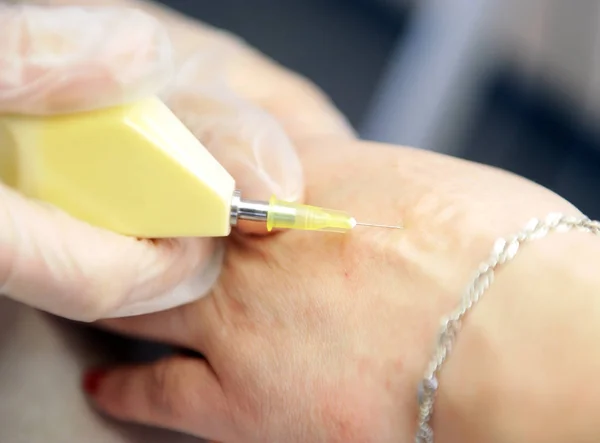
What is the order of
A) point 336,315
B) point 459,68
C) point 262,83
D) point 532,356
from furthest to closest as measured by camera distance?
1. point 459,68
2. point 262,83
3. point 336,315
4. point 532,356

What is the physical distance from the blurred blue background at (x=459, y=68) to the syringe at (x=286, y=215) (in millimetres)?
1134

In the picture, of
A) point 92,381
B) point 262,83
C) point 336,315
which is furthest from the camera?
point 262,83

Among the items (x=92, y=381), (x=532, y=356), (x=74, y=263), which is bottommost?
(x=92, y=381)

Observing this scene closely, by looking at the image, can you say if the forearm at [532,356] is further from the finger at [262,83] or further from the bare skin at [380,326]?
the finger at [262,83]

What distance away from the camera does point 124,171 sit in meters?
0.58

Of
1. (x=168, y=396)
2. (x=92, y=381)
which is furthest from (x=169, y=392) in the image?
(x=92, y=381)

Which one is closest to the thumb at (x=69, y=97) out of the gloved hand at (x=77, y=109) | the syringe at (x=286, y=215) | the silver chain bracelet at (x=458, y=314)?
the gloved hand at (x=77, y=109)

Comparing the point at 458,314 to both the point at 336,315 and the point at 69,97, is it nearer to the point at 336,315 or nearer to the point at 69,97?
the point at 336,315

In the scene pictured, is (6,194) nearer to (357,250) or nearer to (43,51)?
(43,51)

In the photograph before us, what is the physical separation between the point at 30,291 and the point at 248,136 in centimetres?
29

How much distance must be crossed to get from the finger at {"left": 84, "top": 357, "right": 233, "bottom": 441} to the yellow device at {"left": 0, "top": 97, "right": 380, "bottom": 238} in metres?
0.21

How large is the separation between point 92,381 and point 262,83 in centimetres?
51

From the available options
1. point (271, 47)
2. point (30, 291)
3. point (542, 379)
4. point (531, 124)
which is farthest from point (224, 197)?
point (531, 124)

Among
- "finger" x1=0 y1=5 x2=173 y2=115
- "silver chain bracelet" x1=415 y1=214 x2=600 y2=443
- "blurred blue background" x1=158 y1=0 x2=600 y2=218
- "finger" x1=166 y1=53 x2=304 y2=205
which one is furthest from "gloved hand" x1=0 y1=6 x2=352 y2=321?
"blurred blue background" x1=158 y1=0 x2=600 y2=218
